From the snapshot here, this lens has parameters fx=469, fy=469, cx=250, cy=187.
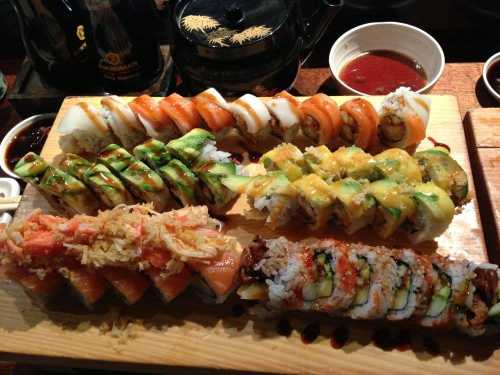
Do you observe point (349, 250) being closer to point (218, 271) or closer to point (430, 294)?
point (430, 294)

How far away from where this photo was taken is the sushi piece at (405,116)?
264cm

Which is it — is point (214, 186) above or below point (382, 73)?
above

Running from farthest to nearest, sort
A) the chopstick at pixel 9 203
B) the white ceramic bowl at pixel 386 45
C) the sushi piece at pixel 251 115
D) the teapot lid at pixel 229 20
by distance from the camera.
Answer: the white ceramic bowl at pixel 386 45 < the chopstick at pixel 9 203 < the teapot lid at pixel 229 20 < the sushi piece at pixel 251 115

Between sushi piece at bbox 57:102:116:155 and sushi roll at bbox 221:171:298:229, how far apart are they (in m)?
0.95

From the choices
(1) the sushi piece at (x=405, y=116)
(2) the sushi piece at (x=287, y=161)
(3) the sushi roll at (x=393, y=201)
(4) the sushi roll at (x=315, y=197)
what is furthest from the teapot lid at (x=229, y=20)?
(3) the sushi roll at (x=393, y=201)

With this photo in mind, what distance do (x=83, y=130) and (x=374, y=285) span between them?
6.46ft

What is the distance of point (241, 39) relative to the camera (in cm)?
288

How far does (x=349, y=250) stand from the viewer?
2.23 meters

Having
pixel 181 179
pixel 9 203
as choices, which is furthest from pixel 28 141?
pixel 181 179

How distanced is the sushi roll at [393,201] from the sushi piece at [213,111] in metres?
1.00

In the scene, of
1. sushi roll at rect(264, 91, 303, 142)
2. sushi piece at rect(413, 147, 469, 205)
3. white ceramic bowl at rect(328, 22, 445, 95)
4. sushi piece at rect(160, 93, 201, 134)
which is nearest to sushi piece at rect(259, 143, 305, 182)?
sushi roll at rect(264, 91, 303, 142)

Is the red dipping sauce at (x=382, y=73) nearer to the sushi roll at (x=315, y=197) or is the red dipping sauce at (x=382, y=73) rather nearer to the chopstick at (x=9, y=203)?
the sushi roll at (x=315, y=197)

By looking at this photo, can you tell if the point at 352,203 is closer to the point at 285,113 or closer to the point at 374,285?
the point at 374,285

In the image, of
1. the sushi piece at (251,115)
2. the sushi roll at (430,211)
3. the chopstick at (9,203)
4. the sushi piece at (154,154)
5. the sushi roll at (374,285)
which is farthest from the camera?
the chopstick at (9,203)
